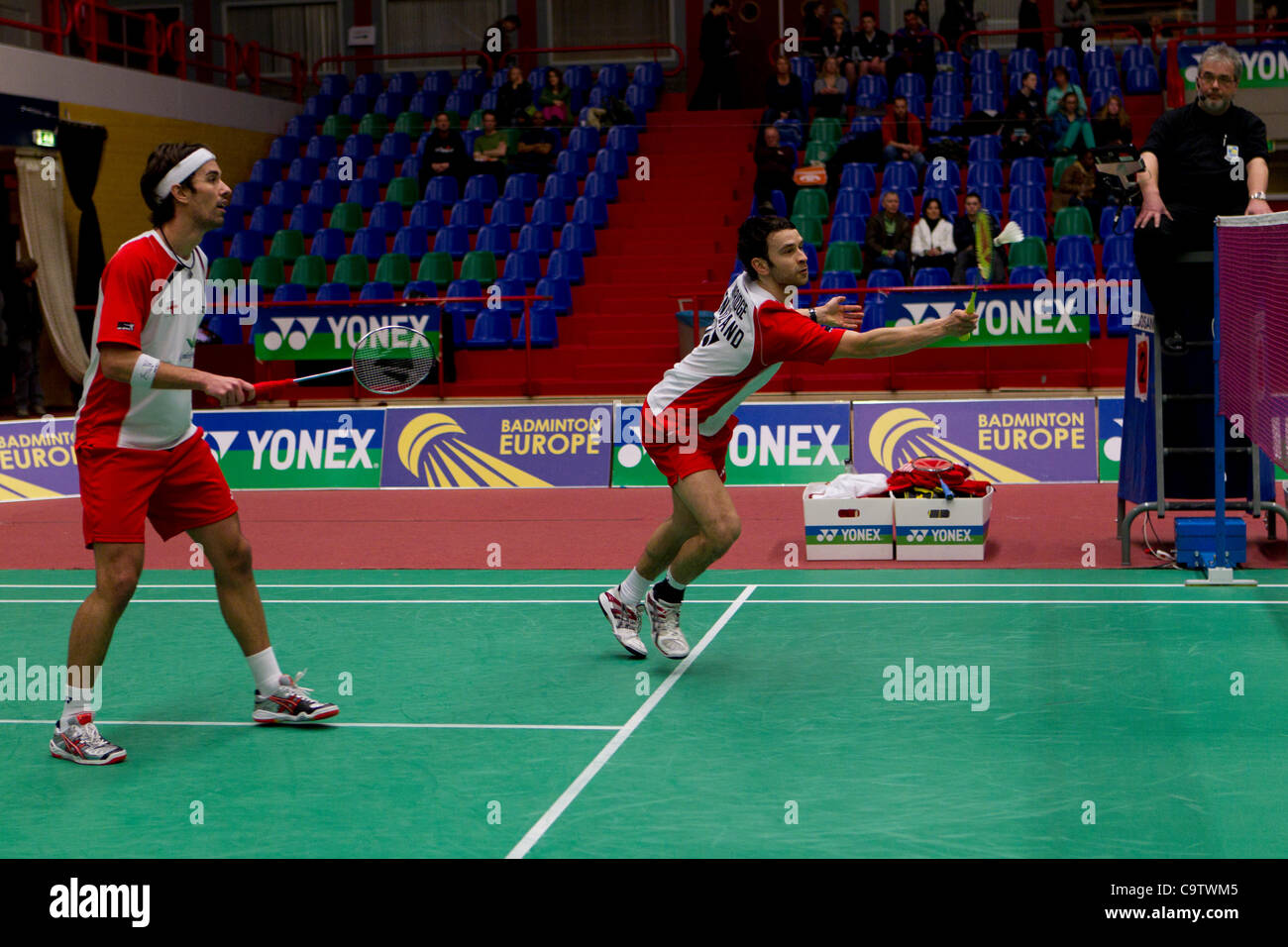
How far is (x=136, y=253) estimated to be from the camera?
4.91 m

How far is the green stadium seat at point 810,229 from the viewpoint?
17312 mm

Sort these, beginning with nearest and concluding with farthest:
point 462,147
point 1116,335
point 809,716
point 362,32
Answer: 1. point 809,716
2. point 1116,335
3. point 462,147
4. point 362,32

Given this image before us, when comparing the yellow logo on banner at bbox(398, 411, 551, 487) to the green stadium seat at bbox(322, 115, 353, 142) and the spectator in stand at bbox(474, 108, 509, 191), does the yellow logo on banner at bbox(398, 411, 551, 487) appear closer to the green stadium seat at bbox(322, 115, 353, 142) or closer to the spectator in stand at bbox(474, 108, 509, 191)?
the spectator in stand at bbox(474, 108, 509, 191)

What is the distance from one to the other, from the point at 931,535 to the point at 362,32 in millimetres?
19078

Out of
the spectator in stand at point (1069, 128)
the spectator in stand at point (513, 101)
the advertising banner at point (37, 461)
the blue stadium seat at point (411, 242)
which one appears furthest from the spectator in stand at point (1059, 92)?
the advertising banner at point (37, 461)

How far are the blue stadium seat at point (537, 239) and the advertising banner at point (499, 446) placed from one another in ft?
17.6

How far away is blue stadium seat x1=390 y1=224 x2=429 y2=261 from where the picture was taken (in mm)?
18953

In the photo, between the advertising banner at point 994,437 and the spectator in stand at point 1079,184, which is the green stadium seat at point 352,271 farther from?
the spectator in stand at point 1079,184

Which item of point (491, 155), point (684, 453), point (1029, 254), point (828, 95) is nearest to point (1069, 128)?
point (1029, 254)

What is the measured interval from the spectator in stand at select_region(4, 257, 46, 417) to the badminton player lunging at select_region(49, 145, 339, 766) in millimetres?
13859

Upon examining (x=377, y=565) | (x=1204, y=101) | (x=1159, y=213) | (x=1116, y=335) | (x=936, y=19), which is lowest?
(x=377, y=565)

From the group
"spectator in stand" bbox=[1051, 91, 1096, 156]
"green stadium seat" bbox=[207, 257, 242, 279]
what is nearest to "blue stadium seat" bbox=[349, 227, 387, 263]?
"green stadium seat" bbox=[207, 257, 242, 279]

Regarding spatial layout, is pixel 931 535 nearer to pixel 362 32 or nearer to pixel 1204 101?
pixel 1204 101

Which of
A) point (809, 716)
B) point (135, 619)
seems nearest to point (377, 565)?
point (135, 619)
